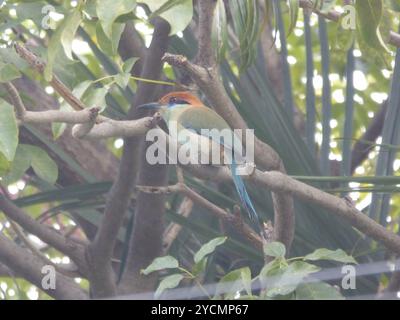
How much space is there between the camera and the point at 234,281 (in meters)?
2.26

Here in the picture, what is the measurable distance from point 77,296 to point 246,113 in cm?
97

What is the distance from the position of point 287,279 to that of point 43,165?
1.17 meters

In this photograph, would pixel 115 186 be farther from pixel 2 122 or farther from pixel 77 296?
pixel 2 122

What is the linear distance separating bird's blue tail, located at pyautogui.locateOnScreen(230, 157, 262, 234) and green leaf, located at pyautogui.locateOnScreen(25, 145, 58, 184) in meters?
0.59

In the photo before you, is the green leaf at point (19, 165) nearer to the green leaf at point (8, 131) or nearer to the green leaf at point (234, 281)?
the green leaf at point (8, 131)

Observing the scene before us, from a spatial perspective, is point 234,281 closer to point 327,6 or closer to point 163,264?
point 163,264

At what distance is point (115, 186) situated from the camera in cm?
336

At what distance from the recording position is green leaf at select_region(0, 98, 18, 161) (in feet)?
7.57

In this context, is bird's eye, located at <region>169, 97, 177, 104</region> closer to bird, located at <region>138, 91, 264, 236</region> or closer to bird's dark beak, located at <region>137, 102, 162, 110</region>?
bird, located at <region>138, 91, 264, 236</region>

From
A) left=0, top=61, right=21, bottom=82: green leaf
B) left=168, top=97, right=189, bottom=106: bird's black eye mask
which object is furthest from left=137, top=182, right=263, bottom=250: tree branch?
left=168, top=97, right=189, bottom=106: bird's black eye mask

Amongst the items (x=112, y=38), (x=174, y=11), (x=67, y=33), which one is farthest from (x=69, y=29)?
(x=174, y=11)

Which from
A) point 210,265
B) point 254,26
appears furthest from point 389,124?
point 254,26

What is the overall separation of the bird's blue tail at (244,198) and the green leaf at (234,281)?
61cm

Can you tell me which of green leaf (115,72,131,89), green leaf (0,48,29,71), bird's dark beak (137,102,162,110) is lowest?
green leaf (115,72,131,89)
